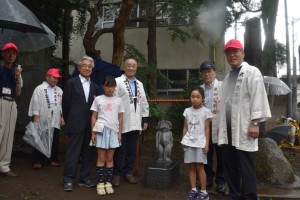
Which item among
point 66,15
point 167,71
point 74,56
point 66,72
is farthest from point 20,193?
point 74,56

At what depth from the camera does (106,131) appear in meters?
4.89

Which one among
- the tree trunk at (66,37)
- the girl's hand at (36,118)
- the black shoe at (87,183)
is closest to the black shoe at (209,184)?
the black shoe at (87,183)

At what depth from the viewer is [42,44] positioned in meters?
6.32

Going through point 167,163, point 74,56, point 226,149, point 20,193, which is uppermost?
point 74,56

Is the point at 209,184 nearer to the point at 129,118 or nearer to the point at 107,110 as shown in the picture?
the point at 129,118

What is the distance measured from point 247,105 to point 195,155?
3.55 feet

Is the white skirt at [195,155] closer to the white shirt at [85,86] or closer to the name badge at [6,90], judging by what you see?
the white shirt at [85,86]

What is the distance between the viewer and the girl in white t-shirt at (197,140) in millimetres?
4680

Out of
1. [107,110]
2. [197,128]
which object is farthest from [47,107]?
[197,128]

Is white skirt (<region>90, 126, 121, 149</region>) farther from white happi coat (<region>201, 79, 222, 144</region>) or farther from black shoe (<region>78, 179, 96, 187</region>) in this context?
white happi coat (<region>201, 79, 222, 144</region>)

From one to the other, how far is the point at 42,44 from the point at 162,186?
3.44 metres

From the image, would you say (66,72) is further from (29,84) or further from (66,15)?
(29,84)

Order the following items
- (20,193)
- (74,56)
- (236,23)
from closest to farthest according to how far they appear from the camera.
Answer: (20,193), (236,23), (74,56)

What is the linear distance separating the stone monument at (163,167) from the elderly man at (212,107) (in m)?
0.58
